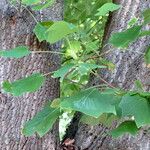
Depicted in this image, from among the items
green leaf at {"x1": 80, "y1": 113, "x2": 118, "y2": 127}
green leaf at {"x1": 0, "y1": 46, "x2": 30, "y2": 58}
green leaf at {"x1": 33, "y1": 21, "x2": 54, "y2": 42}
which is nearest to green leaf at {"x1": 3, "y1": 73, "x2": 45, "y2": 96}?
green leaf at {"x1": 0, "y1": 46, "x2": 30, "y2": 58}

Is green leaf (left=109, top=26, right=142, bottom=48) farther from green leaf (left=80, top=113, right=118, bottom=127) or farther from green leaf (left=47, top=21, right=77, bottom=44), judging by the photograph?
green leaf (left=80, top=113, right=118, bottom=127)

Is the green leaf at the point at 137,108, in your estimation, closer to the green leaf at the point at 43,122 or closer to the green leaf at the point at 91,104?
the green leaf at the point at 91,104

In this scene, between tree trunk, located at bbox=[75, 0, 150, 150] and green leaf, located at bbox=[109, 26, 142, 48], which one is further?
tree trunk, located at bbox=[75, 0, 150, 150]

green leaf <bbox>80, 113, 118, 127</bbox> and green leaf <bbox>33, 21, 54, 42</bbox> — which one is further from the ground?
green leaf <bbox>33, 21, 54, 42</bbox>

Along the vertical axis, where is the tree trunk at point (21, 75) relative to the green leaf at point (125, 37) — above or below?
below

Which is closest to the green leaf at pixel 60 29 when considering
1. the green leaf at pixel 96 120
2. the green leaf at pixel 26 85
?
the green leaf at pixel 26 85

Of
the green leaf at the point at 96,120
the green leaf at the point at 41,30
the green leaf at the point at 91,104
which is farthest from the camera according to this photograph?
the green leaf at the point at 96,120
